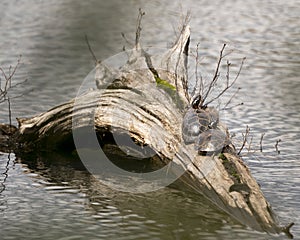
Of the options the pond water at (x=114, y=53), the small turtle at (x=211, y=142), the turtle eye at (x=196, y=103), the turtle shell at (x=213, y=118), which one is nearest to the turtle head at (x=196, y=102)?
the turtle eye at (x=196, y=103)

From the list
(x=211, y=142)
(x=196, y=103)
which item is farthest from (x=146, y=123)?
(x=211, y=142)

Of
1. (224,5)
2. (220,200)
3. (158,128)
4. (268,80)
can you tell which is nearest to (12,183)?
(158,128)

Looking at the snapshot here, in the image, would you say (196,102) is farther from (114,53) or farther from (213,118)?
(114,53)

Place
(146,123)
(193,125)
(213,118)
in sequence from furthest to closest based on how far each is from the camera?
(146,123) → (213,118) → (193,125)

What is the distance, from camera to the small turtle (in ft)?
24.6

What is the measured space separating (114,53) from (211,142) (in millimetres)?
4727

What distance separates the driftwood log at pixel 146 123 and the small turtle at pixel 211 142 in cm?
6

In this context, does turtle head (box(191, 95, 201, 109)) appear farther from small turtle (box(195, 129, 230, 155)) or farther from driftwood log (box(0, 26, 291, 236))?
small turtle (box(195, 129, 230, 155))

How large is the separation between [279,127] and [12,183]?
115 inches

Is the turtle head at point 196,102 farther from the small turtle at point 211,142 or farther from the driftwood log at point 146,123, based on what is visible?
the small turtle at point 211,142

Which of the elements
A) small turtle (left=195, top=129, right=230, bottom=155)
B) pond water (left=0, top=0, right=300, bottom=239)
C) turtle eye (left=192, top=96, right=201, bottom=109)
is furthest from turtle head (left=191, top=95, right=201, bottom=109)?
pond water (left=0, top=0, right=300, bottom=239)

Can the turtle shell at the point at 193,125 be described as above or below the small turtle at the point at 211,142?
above

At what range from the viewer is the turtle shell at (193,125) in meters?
7.69

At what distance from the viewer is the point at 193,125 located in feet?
25.4
